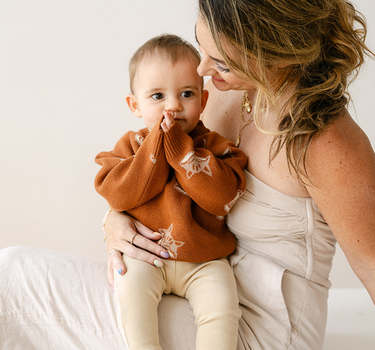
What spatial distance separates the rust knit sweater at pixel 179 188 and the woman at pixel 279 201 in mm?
61

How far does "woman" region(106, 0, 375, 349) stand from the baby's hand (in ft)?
0.52

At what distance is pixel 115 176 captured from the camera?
1244 millimetres

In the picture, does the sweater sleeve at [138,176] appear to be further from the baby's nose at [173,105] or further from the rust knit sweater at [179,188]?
the baby's nose at [173,105]

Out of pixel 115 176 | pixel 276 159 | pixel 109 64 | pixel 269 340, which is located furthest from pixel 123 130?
→ pixel 269 340

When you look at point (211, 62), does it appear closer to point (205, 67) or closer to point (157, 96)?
point (205, 67)

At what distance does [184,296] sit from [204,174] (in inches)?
15.5

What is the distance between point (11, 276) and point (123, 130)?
4.13 feet

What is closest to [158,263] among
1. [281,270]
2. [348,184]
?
[281,270]

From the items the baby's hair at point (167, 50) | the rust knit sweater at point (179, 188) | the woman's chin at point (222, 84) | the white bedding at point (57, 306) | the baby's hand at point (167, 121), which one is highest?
the baby's hair at point (167, 50)

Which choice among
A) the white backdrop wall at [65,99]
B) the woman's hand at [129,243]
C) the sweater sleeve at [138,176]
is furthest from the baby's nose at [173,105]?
the white backdrop wall at [65,99]

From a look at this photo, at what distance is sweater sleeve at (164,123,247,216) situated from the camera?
118 cm

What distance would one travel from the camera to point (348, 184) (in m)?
1.11

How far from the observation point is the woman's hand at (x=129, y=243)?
1.23 metres

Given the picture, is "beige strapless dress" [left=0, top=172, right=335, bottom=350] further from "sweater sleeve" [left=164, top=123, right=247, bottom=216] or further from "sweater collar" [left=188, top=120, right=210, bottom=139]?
"sweater collar" [left=188, top=120, right=210, bottom=139]
